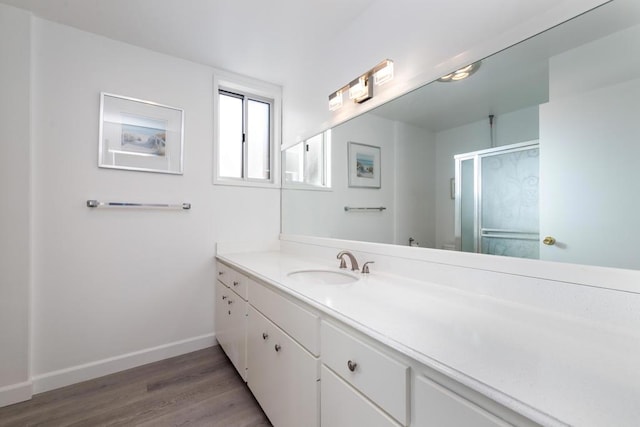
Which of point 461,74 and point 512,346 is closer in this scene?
point 512,346

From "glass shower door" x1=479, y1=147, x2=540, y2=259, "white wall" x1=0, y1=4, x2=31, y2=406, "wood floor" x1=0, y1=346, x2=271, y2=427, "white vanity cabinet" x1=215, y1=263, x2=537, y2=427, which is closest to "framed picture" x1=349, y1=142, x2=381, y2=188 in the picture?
"glass shower door" x1=479, y1=147, x2=540, y2=259

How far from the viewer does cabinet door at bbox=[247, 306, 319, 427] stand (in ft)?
3.35

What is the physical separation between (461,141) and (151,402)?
223cm

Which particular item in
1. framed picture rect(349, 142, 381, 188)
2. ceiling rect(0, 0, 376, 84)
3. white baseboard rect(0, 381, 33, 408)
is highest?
ceiling rect(0, 0, 376, 84)

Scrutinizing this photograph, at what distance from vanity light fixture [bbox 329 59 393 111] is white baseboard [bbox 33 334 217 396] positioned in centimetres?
220

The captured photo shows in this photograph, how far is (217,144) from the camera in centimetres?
232

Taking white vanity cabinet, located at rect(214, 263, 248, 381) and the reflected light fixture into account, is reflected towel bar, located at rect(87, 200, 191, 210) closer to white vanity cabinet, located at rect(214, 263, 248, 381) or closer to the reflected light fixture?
white vanity cabinet, located at rect(214, 263, 248, 381)

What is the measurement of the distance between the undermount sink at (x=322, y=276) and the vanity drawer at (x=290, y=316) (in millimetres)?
210

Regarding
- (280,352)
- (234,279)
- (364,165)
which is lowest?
(280,352)

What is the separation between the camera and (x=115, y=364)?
1905 millimetres

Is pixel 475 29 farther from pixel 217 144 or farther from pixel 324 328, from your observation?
pixel 217 144

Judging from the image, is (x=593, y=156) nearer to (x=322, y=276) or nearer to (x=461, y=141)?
(x=461, y=141)

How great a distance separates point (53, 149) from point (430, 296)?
239 cm

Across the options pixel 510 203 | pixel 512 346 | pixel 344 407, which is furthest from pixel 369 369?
pixel 510 203
